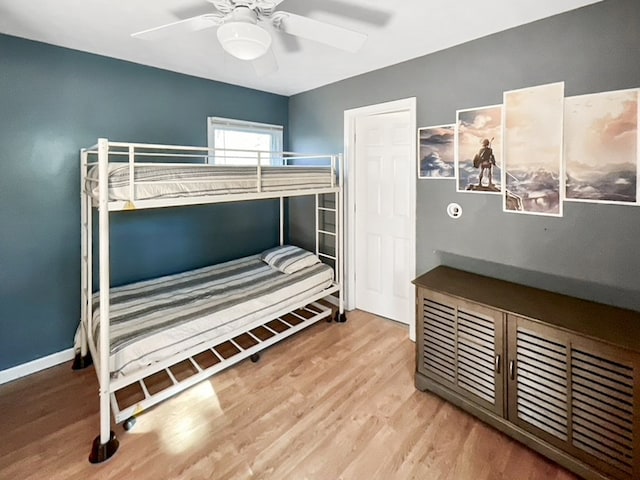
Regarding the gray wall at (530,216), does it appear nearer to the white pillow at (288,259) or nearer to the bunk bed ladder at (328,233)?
the bunk bed ladder at (328,233)

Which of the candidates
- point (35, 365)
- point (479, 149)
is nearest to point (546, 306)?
point (479, 149)

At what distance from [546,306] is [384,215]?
1707 millimetres

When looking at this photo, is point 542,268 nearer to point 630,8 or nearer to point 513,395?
point 513,395

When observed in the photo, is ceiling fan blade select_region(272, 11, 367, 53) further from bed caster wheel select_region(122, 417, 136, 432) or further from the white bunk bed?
bed caster wheel select_region(122, 417, 136, 432)

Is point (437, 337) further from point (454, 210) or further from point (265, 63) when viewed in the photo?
point (265, 63)

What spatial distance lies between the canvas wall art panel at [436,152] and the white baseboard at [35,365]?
326 cm

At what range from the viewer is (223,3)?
61.5 inches

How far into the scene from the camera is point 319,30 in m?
1.68

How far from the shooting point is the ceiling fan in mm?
1554

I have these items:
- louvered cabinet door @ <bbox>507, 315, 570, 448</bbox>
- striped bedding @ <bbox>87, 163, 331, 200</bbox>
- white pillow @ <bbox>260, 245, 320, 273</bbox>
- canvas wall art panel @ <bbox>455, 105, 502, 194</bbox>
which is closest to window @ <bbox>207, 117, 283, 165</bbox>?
striped bedding @ <bbox>87, 163, 331, 200</bbox>

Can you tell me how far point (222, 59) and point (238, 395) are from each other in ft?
8.71

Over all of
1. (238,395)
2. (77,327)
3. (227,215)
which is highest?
(227,215)

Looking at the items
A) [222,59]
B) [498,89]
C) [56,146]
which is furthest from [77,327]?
[498,89]

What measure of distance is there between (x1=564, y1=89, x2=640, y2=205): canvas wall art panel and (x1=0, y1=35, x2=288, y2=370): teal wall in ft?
10.1
